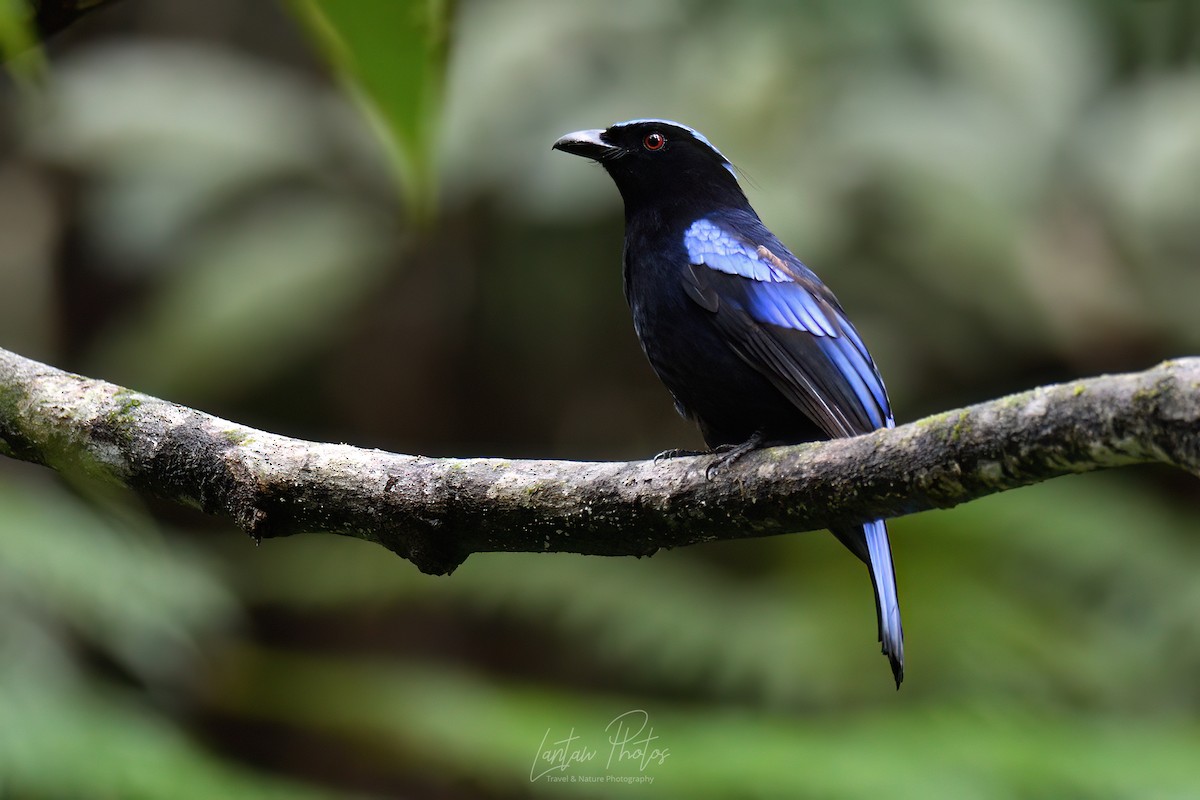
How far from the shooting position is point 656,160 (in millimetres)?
4039

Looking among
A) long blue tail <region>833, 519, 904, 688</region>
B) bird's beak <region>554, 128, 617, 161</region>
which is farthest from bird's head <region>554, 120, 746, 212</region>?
long blue tail <region>833, 519, 904, 688</region>

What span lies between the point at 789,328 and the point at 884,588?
802 millimetres

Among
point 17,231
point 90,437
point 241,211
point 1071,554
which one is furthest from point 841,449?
point 17,231

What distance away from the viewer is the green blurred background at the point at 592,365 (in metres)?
5.23

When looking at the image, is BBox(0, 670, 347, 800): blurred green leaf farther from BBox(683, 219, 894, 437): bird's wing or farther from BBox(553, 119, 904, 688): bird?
BBox(683, 219, 894, 437): bird's wing

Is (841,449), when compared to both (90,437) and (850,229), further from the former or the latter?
(850,229)

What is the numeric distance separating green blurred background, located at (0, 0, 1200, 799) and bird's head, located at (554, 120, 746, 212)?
2.21 m

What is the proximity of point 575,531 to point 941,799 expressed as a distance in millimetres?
2953

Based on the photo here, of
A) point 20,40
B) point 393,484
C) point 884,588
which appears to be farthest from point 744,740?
point 20,40

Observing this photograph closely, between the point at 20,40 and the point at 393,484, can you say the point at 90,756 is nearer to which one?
the point at 393,484

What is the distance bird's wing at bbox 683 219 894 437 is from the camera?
3.12 metres

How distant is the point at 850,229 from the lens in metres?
7.34

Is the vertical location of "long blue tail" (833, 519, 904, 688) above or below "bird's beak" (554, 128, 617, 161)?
below

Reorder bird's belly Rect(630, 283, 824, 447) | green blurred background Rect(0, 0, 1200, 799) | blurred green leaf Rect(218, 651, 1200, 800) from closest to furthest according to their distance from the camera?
bird's belly Rect(630, 283, 824, 447) → blurred green leaf Rect(218, 651, 1200, 800) → green blurred background Rect(0, 0, 1200, 799)
